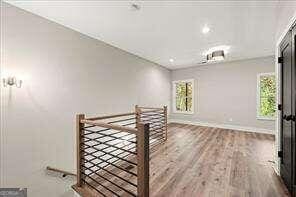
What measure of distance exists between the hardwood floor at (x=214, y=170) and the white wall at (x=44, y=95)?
120 centimetres

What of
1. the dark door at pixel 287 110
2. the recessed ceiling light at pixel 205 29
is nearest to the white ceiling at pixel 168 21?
the recessed ceiling light at pixel 205 29

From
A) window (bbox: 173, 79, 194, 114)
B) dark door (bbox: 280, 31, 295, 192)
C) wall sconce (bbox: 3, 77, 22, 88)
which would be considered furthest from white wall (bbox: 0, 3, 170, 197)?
window (bbox: 173, 79, 194, 114)

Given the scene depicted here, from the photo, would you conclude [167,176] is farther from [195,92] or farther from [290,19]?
[195,92]

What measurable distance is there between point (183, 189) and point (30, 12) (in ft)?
12.2

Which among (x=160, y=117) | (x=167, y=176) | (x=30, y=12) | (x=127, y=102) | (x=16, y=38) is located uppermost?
(x=30, y=12)

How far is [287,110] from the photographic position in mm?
2332

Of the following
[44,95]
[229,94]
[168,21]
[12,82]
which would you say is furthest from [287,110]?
[229,94]

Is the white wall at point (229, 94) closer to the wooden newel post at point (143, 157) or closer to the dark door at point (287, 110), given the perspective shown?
the dark door at point (287, 110)

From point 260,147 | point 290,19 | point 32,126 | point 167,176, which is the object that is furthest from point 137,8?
point 260,147

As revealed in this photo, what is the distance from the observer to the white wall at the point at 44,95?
2.60m

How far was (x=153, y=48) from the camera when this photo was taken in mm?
5066

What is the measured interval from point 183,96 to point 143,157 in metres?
6.95

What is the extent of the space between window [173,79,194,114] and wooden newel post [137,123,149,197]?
261 inches

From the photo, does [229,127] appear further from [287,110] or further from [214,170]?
[287,110]
